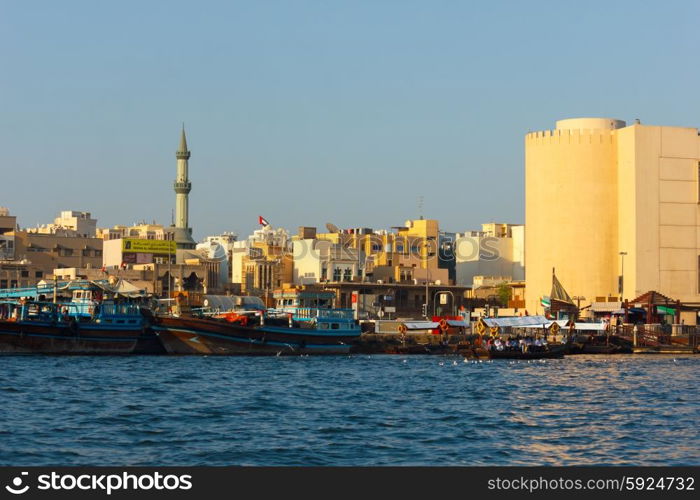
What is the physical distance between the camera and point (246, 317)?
313 ft

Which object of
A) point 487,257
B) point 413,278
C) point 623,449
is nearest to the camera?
point 623,449

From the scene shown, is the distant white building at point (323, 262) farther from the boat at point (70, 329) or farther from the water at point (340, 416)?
Result: the water at point (340, 416)

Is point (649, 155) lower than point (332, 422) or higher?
higher

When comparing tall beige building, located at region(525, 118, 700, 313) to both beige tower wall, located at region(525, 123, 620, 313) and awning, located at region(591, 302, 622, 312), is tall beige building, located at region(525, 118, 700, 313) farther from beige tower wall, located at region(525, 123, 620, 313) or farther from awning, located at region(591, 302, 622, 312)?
awning, located at region(591, 302, 622, 312)

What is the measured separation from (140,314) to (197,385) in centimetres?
3492

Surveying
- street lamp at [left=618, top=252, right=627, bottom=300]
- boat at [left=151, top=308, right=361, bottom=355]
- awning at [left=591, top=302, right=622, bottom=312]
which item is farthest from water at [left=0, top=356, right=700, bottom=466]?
street lamp at [left=618, top=252, right=627, bottom=300]

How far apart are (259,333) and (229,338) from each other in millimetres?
2296

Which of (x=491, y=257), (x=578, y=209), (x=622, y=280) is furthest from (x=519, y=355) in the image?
(x=491, y=257)

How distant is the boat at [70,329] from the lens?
8619 cm

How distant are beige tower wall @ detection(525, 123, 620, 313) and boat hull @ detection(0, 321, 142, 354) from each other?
52197 millimetres

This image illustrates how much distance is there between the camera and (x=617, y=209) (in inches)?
5162

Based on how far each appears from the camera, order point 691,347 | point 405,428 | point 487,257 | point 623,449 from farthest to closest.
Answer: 1. point 487,257
2. point 691,347
3. point 405,428
4. point 623,449
